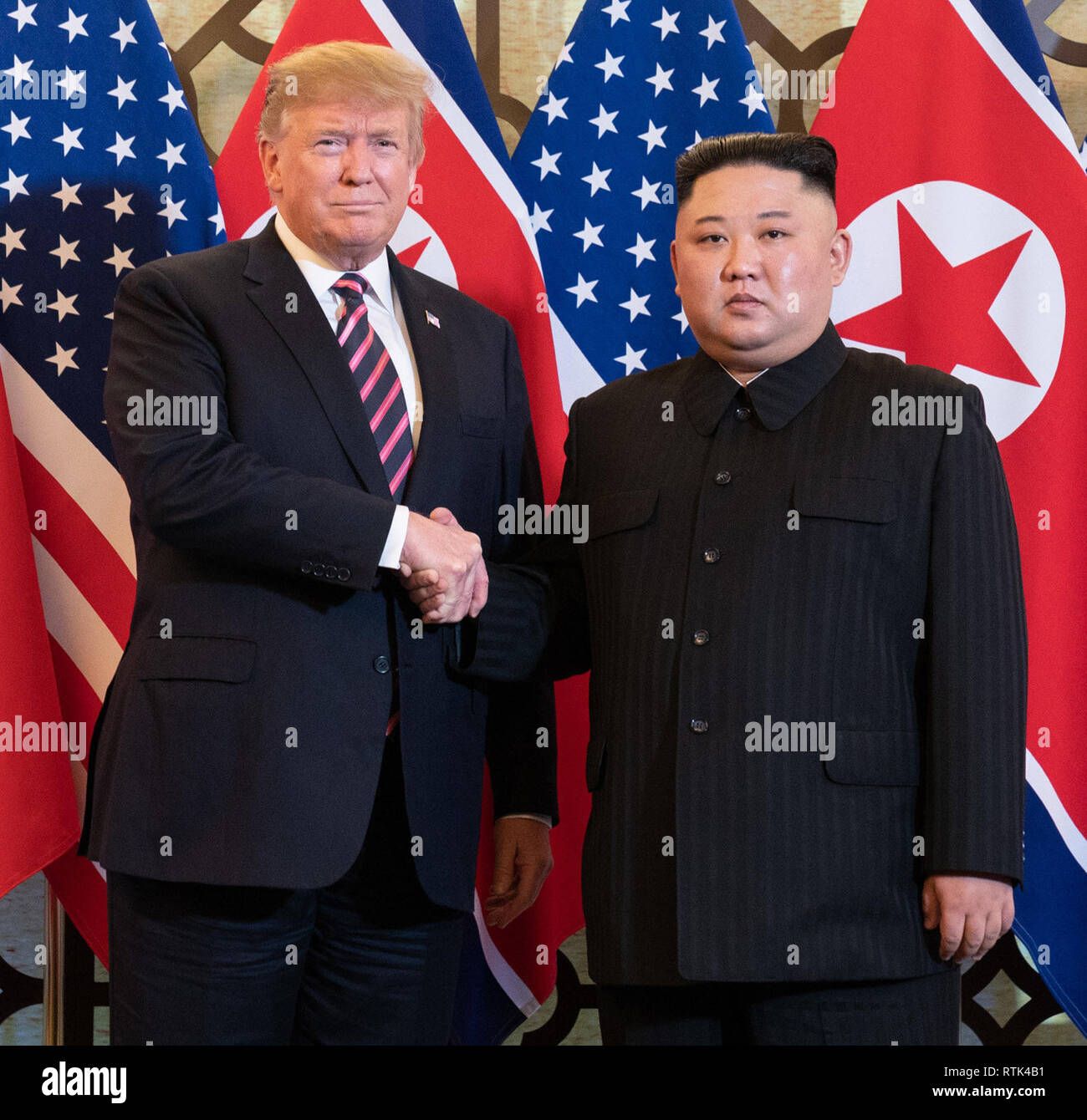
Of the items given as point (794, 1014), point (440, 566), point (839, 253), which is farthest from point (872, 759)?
point (839, 253)

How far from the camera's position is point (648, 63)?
8.64ft

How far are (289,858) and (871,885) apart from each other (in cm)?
80

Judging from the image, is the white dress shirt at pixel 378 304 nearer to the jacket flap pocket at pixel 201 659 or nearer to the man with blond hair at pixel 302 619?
the man with blond hair at pixel 302 619

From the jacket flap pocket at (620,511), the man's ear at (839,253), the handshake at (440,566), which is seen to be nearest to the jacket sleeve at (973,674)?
the man's ear at (839,253)

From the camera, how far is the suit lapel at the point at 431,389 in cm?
193

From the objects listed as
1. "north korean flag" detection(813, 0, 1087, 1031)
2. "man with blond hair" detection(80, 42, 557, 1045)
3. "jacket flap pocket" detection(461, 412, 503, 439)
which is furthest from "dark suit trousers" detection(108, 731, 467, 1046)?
"north korean flag" detection(813, 0, 1087, 1031)

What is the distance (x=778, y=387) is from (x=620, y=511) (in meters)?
0.30

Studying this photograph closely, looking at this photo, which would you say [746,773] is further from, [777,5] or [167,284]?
[777,5]

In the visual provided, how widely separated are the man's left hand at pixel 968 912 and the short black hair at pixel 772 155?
1.01m

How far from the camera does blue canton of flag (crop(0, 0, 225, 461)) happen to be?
2529 mm

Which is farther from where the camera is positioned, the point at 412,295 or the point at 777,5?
the point at 777,5

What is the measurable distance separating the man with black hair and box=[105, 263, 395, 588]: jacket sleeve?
0.13 m

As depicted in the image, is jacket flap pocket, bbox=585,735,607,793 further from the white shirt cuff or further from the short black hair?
the short black hair
